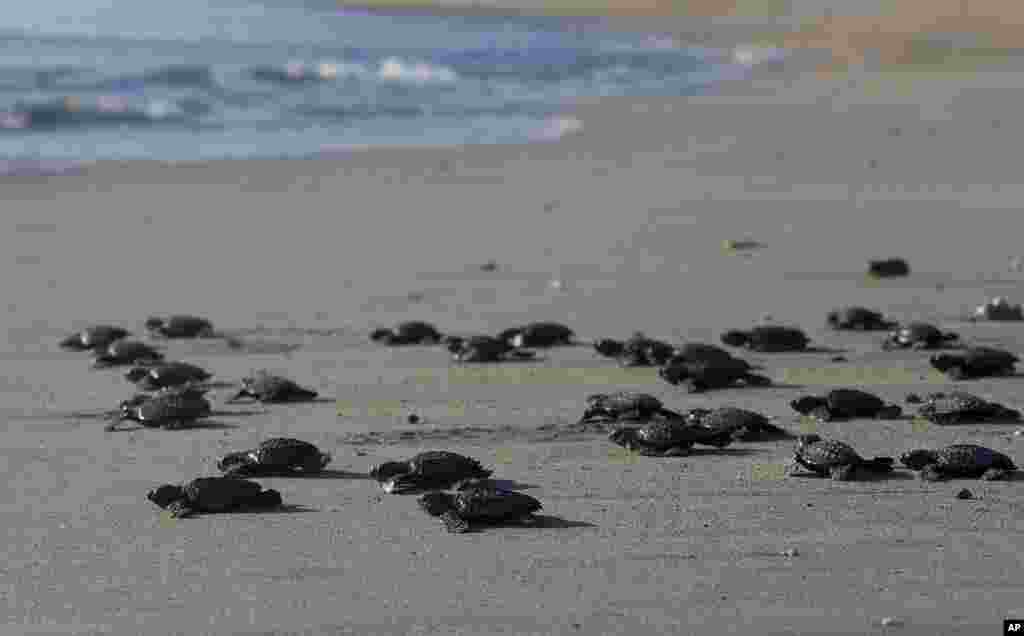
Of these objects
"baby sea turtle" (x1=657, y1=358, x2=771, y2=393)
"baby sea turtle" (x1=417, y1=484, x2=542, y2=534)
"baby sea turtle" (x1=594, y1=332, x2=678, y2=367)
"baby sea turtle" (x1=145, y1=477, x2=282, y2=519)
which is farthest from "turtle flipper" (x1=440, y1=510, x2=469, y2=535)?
"baby sea turtle" (x1=594, y1=332, x2=678, y2=367)

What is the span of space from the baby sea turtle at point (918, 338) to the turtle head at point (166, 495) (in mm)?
3947

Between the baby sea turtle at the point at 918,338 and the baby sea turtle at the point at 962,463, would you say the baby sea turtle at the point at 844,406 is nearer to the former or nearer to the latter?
the baby sea turtle at the point at 962,463

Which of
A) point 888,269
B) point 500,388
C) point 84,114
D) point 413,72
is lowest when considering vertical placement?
point 500,388

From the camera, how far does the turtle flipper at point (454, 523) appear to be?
188 inches

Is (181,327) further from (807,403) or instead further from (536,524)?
(536,524)

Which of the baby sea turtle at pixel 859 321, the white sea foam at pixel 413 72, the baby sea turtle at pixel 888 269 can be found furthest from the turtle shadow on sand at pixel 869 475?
the white sea foam at pixel 413 72

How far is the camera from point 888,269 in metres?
9.78

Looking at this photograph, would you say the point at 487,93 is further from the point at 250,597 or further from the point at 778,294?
the point at 250,597

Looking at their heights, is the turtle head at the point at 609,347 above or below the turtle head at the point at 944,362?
below

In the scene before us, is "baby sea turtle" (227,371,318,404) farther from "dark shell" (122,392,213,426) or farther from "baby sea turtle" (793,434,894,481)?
"baby sea turtle" (793,434,894,481)

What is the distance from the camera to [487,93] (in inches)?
1071

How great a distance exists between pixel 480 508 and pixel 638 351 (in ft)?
8.88

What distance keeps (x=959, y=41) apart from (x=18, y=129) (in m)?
30.7

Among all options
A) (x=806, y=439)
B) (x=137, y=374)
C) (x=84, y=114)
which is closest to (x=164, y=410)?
(x=137, y=374)
